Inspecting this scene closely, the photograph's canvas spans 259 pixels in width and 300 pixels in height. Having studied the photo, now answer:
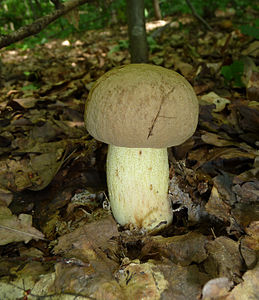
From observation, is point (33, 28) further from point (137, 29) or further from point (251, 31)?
A: point (251, 31)

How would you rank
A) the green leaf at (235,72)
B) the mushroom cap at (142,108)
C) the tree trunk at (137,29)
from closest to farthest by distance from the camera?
1. the mushroom cap at (142,108)
2. the tree trunk at (137,29)
3. the green leaf at (235,72)

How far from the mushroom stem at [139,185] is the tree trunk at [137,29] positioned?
6.92ft

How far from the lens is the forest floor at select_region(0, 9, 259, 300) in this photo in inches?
67.7

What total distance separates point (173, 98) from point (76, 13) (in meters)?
1.78

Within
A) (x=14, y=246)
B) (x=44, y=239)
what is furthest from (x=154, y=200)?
(x=14, y=246)

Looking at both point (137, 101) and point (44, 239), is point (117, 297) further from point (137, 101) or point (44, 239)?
point (137, 101)

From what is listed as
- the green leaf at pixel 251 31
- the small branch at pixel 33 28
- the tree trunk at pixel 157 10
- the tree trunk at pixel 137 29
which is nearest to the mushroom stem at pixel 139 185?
the small branch at pixel 33 28

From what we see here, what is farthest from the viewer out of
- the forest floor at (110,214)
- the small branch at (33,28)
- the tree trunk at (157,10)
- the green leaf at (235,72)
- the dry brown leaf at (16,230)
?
the tree trunk at (157,10)

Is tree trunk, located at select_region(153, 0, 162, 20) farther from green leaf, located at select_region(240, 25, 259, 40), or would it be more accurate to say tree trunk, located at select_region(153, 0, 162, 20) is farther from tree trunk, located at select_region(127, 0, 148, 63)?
tree trunk, located at select_region(127, 0, 148, 63)

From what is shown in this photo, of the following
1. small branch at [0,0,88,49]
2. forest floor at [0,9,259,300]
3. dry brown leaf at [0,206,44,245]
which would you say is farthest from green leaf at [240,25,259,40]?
dry brown leaf at [0,206,44,245]

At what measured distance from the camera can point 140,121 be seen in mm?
1863

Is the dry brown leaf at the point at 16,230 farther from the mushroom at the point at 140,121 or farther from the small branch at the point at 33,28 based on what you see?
the small branch at the point at 33,28

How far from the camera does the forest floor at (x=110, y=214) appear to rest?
1.72 metres

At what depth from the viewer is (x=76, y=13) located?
2.92 meters
